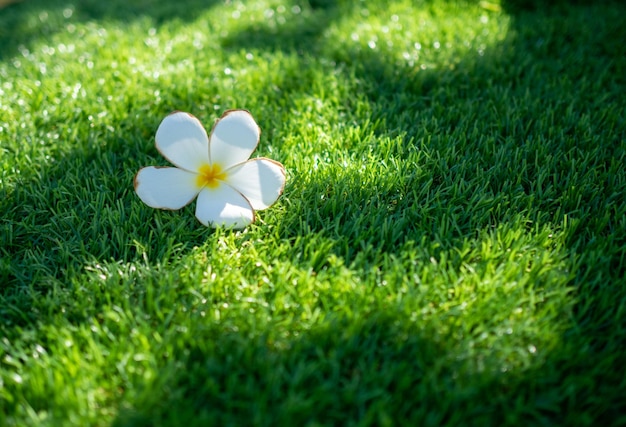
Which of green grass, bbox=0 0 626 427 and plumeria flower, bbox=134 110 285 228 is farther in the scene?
plumeria flower, bbox=134 110 285 228

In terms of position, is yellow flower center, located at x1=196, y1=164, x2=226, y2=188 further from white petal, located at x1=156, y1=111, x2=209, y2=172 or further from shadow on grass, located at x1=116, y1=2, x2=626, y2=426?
shadow on grass, located at x1=116, y1=2, x2=626, y2=426

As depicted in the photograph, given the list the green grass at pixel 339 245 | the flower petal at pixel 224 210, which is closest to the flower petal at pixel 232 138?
the flower petal at pixel 224 210

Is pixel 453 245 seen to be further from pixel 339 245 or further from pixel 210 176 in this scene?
pixel 210 176

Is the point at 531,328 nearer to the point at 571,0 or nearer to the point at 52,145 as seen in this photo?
the point at 52,145

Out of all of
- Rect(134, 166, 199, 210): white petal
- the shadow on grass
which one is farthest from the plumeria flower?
the shadow on grass

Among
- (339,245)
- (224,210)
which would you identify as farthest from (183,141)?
(339,245)

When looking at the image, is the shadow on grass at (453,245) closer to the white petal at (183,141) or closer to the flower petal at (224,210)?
the flower petal at (224,210)

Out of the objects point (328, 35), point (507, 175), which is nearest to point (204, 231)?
point (507, 175)
